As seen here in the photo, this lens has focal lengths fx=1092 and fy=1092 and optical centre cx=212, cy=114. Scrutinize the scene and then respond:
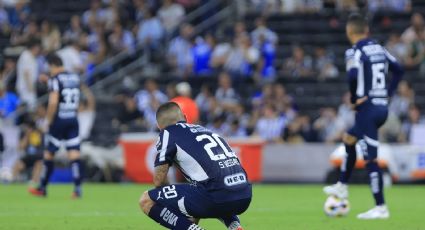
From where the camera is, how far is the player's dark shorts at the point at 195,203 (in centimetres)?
1041

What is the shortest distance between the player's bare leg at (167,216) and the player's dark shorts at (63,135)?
8.29m

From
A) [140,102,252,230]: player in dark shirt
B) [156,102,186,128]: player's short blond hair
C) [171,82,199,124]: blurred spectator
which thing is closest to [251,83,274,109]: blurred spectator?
[171,82,199,124]: blurred spectator

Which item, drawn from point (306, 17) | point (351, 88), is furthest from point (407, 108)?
point (351, 88)

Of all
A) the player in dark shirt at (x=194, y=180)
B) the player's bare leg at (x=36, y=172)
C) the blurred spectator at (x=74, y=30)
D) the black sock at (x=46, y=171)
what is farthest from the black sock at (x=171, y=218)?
the blurred spectator at (x=74, y=30)

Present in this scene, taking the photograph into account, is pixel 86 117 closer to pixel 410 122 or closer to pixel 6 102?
pixel 6 102

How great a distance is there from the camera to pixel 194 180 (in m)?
10.5

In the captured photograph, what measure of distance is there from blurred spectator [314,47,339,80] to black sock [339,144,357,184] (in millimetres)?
13054

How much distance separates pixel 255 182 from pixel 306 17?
6.59 metres

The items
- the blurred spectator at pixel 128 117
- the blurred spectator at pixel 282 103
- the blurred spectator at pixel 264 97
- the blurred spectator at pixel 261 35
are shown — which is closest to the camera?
the blurred spectator at pixel 282 103

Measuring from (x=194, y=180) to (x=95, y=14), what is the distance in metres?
21.3

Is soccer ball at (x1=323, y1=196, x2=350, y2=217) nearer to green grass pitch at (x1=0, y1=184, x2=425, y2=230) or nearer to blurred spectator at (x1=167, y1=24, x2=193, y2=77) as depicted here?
green grass pitch at (x1=0, y1=184, x2=425, y2=230)

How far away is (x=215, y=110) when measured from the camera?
86.0 feet

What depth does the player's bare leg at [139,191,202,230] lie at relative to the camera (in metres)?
10.5

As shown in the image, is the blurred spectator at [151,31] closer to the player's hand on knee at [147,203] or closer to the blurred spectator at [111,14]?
the blurred spectator at [111,14]
